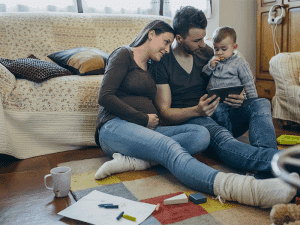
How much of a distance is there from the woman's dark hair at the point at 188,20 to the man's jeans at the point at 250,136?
461 mm

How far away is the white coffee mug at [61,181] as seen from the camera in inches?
43.6

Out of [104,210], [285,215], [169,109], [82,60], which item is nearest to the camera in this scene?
[285,215]

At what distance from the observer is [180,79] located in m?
1.53

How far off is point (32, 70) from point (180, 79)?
0.85 meters

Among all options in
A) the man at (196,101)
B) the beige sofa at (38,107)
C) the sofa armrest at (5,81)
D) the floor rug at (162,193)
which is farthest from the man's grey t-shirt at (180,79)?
the sofa armrest at (5,81)

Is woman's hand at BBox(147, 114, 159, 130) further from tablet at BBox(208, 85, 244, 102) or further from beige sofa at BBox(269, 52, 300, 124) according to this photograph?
beige sofa at BBox(269, 52, 300, 124)

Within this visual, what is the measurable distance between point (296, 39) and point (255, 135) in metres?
2.09

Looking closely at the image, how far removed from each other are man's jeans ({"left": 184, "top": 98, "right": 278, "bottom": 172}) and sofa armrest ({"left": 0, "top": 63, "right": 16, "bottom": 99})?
39.1 inches

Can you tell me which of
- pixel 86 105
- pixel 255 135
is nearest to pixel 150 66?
pixel 86 105

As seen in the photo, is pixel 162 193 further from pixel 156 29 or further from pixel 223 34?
pixel 223 34

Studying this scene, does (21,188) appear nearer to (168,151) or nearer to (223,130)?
(168,151)

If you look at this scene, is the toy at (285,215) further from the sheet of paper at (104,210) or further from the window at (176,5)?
the window at (176,5)

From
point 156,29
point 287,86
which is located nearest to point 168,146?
point 156,29

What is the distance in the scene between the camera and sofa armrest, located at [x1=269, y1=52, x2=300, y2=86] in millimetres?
2088
